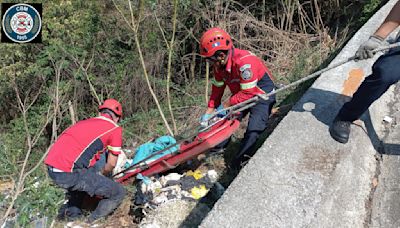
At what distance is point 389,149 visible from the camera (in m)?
3.31

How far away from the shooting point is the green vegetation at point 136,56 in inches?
309

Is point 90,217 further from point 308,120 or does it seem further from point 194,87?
point 194,87

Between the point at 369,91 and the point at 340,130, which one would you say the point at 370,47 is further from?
the point at 340,130

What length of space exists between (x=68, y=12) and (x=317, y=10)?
5.59 meters

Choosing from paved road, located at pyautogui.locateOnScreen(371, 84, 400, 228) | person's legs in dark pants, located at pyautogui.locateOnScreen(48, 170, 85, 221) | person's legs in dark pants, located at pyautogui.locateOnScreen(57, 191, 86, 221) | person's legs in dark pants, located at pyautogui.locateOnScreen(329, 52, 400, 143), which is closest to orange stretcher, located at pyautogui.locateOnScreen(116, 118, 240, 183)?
person's legs in dark pants, located at pyautogui.locateOnScreen(48, 170, 85, 221)

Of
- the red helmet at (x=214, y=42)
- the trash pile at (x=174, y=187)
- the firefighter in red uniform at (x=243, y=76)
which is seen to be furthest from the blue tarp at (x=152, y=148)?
the red helmet at (x=214, y=42)

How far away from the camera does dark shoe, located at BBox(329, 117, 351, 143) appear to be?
10.0 ft

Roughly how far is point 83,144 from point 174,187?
1.05 m

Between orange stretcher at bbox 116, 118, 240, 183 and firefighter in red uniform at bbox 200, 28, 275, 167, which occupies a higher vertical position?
firefighter in red uniform at bbox 200, 28, 275, 167

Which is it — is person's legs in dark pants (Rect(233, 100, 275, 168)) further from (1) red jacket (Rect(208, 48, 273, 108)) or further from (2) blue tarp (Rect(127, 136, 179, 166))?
(2) blue tarp (Rect(127, 136, 179, 166))

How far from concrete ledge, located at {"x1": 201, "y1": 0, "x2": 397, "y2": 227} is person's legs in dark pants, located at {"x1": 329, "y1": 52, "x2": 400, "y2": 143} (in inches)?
3.6

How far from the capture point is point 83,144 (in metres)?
4.39

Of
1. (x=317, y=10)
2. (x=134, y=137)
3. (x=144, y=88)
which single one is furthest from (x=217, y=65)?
(x=144, y=88)

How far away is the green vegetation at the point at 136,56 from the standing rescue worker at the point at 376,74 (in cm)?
388
